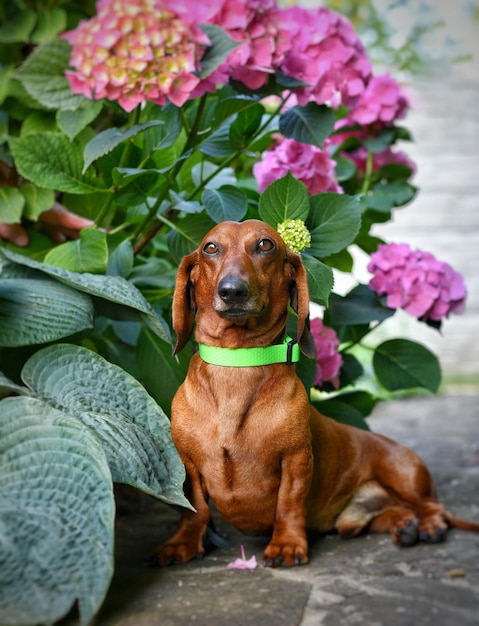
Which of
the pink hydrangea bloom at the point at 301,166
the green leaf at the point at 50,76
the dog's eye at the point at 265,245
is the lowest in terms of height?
the dog's eye at the point at 265,245

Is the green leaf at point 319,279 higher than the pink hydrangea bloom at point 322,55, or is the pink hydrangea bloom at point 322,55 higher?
the pink hydrangea bloom at point 322,55

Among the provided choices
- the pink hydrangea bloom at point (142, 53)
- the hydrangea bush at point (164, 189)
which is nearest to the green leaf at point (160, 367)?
the hydrangea bush at point (164, 189)

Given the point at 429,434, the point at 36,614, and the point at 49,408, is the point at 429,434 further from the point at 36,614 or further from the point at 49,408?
the point at 36,614

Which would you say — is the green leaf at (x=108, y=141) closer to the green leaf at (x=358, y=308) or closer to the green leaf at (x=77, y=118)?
the green leaf at (x=77, y=118)

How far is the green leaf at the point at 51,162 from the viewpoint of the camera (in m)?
1.82

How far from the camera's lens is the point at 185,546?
1.64 meters

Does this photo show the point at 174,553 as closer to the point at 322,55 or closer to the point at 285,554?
the point at 285,554

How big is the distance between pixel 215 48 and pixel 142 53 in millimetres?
156

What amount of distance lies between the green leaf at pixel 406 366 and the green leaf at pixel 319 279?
55 centimetres

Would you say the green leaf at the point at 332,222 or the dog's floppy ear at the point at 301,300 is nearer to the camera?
the dog's floppy ear at the point at 301,300

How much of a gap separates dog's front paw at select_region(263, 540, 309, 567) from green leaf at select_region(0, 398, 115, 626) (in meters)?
0.48

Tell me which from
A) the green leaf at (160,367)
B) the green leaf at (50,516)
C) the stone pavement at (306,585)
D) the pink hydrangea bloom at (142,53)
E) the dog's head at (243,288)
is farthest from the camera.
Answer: the green leaf at (160,367)

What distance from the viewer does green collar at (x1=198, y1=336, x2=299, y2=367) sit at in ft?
5.10

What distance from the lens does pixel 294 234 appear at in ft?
5.56
